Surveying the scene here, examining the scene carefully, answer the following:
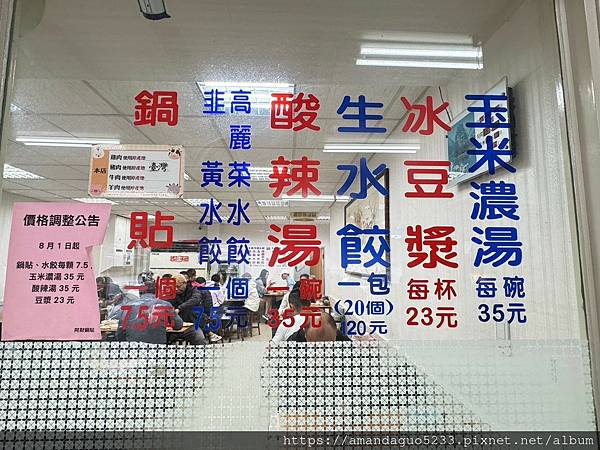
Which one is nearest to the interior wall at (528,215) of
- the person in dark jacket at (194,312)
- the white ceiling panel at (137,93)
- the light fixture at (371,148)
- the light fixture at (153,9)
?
the light fixture at (371,148)

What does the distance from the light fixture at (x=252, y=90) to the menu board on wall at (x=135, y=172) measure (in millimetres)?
212

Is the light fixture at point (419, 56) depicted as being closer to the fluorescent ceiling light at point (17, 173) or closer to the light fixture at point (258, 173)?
the light fixture at point (258, 173)

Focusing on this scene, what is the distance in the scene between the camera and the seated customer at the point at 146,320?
875mm

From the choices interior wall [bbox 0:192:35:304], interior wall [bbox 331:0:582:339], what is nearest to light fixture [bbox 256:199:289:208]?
interior wall [bbox 331:0:582:339]

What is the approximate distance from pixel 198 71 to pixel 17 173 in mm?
531

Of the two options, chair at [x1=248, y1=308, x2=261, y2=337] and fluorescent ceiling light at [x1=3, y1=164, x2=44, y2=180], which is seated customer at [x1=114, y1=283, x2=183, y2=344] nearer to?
chair at [x1=248, y1=308, x2=261, y2=337]

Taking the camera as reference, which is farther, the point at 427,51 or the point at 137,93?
the point at 427,51

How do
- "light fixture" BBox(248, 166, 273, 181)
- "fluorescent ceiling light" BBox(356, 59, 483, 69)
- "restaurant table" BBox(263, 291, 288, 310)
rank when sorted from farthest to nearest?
"fluorescent ceiling light" BBox(356, 59, 483, 69), "light fixture" BBox(248, 166, 273, 181), "restaurant table" BBox(263, 291, 288, 310)

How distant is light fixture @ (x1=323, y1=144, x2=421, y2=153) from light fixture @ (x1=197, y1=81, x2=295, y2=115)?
0.20 meters

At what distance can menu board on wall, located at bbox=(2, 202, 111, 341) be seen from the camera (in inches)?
33.9

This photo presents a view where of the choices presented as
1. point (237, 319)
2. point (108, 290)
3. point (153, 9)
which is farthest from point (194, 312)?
point (153, 9)

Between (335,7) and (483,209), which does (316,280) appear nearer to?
(483,209)

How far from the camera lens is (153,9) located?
39.7 inches

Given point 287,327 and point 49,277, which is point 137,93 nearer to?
point 49,277
